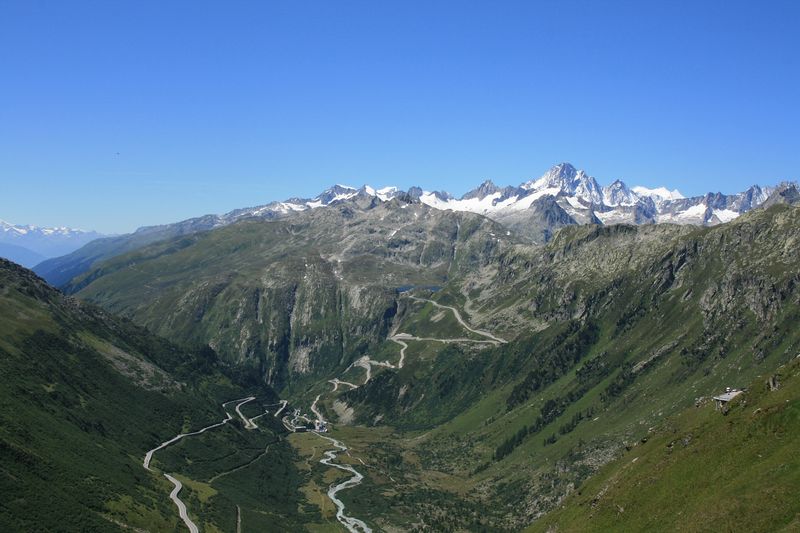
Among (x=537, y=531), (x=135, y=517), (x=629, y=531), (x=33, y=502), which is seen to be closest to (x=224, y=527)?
(x=135, y=517)

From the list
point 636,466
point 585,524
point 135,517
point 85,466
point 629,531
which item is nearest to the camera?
point 629,531

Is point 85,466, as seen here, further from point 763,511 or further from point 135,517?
point 763,511

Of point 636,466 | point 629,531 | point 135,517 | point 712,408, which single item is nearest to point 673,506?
point 629,531

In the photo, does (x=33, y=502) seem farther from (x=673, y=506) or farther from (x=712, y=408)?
(x=712, y=408)

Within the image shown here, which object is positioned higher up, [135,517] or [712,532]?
[712,532]

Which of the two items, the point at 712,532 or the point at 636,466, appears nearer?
the point at 712,532

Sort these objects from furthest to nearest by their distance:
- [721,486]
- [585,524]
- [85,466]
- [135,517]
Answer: [85,466], [135,517], [585,524], [721,486]

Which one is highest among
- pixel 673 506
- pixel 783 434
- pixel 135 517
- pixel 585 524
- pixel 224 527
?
pixel 783 434
